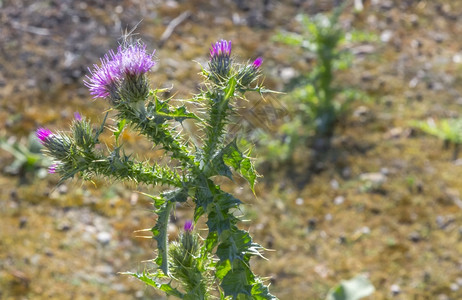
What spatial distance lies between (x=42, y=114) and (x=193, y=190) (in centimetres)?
340

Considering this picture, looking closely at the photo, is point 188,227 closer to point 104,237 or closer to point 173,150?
point 173,150

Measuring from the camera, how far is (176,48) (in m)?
5.98

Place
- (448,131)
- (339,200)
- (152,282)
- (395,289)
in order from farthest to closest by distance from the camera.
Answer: (448,131) → (339,200) → (395,289) → (152,282)

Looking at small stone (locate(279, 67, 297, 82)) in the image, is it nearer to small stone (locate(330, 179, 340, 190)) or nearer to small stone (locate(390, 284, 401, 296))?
small stone (locate(330, 179, 340, 190))

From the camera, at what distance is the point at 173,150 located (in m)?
2.08

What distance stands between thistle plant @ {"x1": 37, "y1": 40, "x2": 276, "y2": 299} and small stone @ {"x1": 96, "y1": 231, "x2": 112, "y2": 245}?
2186mm

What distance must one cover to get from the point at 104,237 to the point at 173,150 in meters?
2.41

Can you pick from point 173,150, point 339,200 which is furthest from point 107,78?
point 339,200

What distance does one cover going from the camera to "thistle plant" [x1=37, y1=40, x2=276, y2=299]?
198cm

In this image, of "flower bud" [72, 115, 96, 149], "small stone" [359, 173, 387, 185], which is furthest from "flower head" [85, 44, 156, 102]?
"small stone" [359, 173, 387, 185]

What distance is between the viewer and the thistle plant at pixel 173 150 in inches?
78.0

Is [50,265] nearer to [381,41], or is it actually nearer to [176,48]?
[176,48]

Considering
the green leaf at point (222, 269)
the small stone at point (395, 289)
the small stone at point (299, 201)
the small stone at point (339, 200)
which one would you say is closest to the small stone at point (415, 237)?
the small stone at point (395, 289)

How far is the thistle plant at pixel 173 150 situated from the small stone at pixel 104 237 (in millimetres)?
2186
